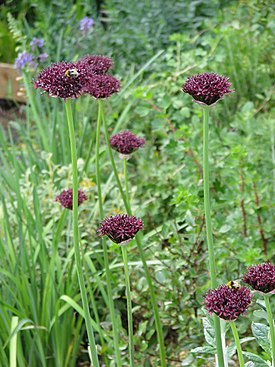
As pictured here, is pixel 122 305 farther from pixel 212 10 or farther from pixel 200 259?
pixel 212 10

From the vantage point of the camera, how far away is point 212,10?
205 inches

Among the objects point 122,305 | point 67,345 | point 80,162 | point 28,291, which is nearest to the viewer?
point 28,291

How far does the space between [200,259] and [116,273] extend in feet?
1.74

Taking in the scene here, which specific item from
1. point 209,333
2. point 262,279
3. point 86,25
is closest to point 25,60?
point 86,25

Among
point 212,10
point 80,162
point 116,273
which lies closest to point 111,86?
point 116,273

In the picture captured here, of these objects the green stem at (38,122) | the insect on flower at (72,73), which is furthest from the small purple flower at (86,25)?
the insect on flower at (72,73)

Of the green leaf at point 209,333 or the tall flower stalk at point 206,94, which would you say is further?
the green leaf at point 209,333

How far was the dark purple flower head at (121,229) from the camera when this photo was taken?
146 centimetres

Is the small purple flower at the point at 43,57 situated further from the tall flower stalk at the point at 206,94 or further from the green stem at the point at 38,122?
the tall flower stalk at the point at 206,94

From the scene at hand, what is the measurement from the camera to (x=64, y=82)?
1353 mm

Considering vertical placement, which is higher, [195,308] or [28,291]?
[28,291]

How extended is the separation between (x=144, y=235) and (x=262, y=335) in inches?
52.5

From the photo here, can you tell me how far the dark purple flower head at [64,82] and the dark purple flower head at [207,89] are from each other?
0.66 ft

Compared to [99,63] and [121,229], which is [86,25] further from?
[121,229]
